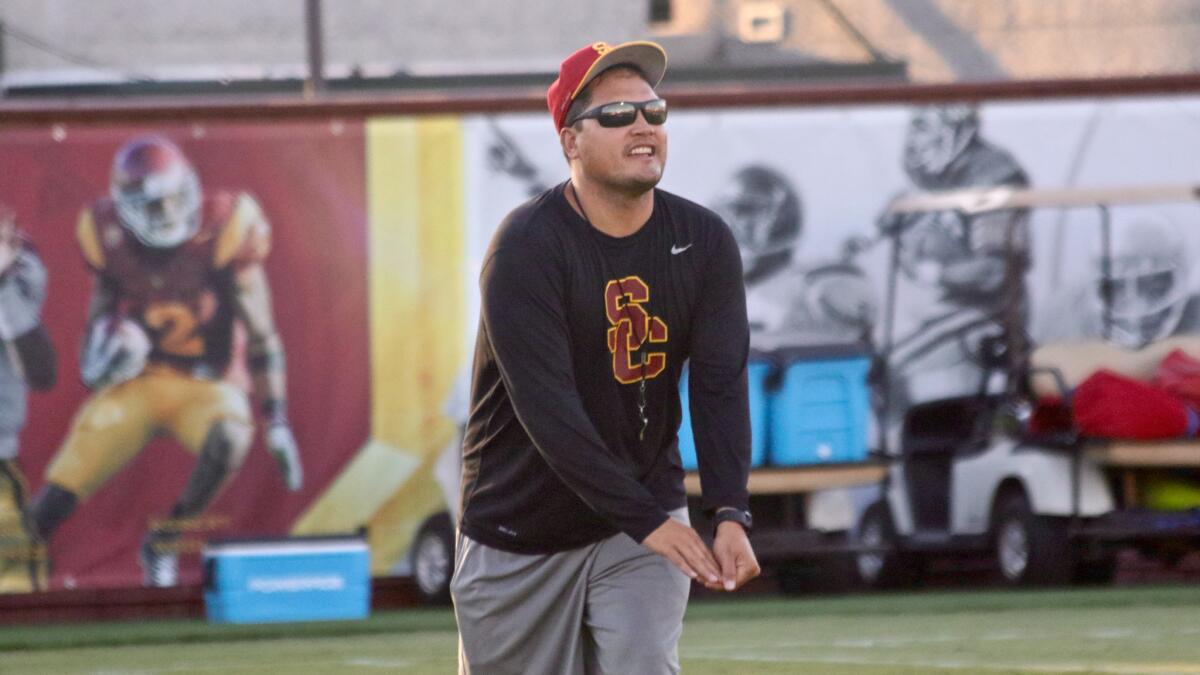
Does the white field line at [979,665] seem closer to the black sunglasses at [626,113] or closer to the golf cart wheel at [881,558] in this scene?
the golf cart wheel at [881,558]

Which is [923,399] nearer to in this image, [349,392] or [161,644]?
[349,392]

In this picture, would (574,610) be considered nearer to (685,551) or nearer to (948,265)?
(685,551)

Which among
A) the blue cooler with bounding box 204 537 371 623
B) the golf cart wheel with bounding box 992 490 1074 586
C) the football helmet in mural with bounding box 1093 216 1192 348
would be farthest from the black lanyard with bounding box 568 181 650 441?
the football helmet in mural with bounding box 1093 216 1192 348

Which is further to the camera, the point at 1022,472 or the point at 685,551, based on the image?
the point at 1022,472

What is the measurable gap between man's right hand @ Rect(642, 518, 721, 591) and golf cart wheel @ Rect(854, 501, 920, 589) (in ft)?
29.9

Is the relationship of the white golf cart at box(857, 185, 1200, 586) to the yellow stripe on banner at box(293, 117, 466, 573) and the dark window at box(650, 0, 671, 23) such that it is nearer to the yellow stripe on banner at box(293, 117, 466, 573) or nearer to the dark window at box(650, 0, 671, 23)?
the yellow stripe on banner at box(293, 117, 466, 573)

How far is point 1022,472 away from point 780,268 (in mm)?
1940

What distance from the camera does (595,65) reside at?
4.64m

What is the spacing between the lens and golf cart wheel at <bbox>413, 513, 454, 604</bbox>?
1314 centimetres

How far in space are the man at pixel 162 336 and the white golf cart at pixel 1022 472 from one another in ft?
12.2

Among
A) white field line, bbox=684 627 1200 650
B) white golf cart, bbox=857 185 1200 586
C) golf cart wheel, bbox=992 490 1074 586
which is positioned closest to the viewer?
white field line, bbox=684 627 1200 650

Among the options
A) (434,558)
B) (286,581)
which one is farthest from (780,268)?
(286,581)

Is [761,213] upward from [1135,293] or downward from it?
upward

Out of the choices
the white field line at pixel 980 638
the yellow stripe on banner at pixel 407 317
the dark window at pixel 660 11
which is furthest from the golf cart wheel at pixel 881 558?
the dark window at pixel 660 11
